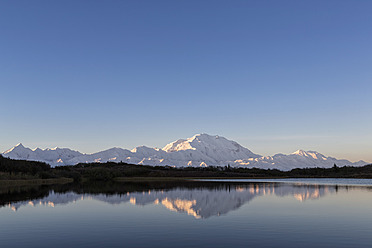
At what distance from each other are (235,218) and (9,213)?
25420 millimetres

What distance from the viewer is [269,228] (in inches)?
1265

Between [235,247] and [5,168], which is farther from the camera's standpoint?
[5,168]

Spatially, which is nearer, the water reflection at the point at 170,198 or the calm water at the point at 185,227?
the calm water at the point at 185,227

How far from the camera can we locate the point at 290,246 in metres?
24.6

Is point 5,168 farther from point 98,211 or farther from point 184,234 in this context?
point 184,234

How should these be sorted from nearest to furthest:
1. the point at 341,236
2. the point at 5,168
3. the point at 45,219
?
the point at 341,236 < the point at 45,219 < the point at 5,168

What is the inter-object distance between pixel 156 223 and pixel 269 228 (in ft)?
35.1

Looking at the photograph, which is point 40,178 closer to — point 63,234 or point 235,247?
point 63,234

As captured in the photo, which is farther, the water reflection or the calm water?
the water reflection

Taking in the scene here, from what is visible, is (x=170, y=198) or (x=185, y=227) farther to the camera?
(x=170, y=198)

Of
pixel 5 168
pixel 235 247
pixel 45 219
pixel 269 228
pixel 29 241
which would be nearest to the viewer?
pixel 235 247

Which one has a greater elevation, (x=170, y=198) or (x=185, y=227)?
(x=185, y=227)

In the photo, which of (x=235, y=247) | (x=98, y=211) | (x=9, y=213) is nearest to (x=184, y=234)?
(x=235, y=247)

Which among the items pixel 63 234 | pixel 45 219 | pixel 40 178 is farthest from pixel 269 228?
pixel 40 178
